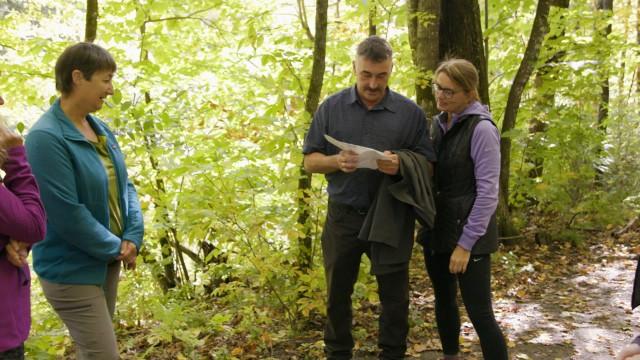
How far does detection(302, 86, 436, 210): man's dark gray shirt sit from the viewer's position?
10.7 ft

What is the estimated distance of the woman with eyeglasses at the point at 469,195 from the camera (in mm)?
2887

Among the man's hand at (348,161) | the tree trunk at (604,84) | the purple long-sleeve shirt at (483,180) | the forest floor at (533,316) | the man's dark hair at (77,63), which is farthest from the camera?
the tree trunk at (604,84)

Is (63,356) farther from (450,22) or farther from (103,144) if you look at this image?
(450,22)

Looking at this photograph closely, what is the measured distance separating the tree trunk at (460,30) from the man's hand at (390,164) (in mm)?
2963

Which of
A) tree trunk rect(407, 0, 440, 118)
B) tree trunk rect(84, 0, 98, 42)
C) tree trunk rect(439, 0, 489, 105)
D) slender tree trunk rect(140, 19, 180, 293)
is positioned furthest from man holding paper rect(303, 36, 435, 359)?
tree trunk rect(84, 0, 98, 42)

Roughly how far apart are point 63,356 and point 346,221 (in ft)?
10.1

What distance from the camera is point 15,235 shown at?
189 centimetres

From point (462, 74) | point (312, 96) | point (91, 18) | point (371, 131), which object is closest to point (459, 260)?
point (371, 131)

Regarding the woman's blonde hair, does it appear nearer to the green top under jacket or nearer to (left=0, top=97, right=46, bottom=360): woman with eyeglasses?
the green top under jacket

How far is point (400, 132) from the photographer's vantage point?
327 centimetres

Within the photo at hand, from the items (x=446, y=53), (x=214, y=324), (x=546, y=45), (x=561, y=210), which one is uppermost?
(x=546, y=45)

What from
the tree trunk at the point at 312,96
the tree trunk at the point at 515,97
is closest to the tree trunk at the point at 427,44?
the tree trunk at the point at 312,96

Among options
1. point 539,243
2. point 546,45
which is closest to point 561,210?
point 539,243

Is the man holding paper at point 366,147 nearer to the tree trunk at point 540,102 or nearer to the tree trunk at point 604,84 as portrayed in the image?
the tree trunk at point 540,102
